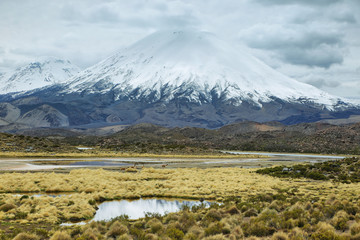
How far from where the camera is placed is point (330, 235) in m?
14.7

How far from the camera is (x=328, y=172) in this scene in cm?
4397

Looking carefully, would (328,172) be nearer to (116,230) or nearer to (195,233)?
(195,233)

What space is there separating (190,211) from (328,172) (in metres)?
27.8

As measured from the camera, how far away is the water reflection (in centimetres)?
2272

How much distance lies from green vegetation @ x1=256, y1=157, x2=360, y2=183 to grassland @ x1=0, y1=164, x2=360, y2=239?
21.6 ft

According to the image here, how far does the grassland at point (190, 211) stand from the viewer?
16.4 meters

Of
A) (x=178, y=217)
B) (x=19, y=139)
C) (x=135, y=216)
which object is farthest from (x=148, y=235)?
(x=19, y=139)

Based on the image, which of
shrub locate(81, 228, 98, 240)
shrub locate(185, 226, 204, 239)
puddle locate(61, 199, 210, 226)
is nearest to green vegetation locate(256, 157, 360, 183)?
puddle locate(61, 199, 210, 226)

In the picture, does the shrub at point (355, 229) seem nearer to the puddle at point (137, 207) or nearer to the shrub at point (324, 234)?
the shrub at point (324, 234)

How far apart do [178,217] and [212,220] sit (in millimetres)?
1809

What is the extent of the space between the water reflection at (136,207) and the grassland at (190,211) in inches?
33.1

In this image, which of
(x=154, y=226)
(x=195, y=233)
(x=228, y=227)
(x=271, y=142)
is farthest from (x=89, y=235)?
(x=271, y=142)

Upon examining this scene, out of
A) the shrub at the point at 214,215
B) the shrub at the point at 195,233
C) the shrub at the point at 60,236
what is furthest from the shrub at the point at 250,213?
the shrub at the point at 60,236

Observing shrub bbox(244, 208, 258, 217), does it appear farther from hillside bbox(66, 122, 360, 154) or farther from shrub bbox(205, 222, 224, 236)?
hillside bbox(66, 122, 360, 154)
